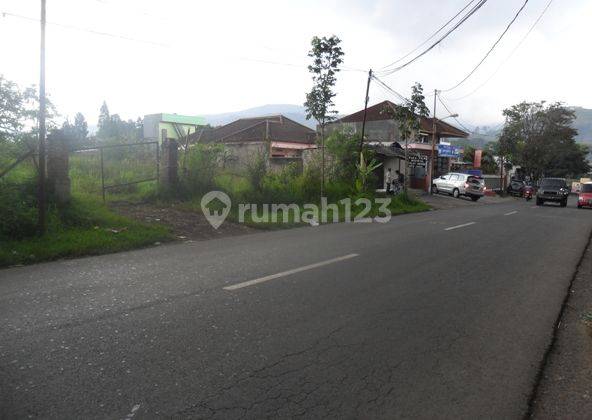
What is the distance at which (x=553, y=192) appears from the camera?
29.0m

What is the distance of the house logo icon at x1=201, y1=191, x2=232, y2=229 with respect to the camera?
1247 centimetres

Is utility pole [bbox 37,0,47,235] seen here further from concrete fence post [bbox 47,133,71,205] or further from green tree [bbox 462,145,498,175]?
green tree [bbox 462,145,498,175]

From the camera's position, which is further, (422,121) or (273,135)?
(422,121)

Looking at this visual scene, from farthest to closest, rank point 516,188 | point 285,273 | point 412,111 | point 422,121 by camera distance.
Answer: point 422,121
point 516,188
point 412,111
point 285,273

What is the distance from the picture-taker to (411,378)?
342 cm

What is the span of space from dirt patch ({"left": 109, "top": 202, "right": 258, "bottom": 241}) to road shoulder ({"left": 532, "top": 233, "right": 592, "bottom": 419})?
7.52 m

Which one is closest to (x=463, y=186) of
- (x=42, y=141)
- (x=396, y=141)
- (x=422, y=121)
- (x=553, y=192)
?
(x=553, y=192)

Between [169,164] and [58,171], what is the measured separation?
3.96 meters

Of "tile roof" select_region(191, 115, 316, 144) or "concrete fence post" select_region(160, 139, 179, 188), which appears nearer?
"concrete fence post" select_region(160, 139, 179, 188)

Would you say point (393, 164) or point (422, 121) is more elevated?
point (422, 121)

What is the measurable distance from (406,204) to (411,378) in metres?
19.1

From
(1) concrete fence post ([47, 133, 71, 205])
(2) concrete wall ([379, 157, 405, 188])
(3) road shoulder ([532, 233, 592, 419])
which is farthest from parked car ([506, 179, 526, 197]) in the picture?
(1) concrete fence post ([47, 133, 71, 205])

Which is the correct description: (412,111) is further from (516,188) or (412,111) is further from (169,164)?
(516,188)

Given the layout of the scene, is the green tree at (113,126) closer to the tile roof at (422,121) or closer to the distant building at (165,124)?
the distant building at (165,124)
